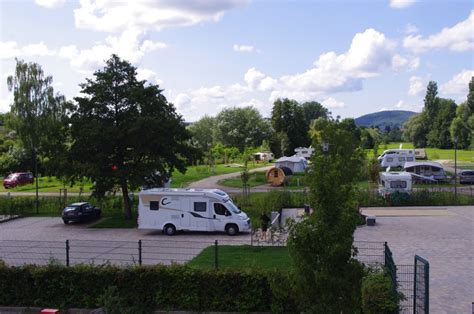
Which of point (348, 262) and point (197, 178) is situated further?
point (197, 178)

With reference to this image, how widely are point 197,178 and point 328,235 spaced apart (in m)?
50.1

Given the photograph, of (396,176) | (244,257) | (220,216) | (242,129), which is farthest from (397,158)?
(244,257)

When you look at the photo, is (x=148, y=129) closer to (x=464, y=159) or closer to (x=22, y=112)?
(x=22, y=112)

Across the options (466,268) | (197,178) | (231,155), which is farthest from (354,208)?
(231,155)

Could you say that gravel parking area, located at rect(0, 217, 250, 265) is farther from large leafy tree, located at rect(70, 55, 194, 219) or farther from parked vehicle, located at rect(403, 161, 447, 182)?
parked vehicle, located at rect(403, 161, 447, 182)

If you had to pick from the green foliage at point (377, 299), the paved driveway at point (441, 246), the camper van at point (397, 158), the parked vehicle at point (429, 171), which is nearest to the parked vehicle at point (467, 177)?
the parked vehicle at point (429, 171)

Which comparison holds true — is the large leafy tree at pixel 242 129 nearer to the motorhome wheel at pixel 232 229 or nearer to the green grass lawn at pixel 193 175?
the green grass lawn at pixel 193 175

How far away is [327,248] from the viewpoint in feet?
32.0

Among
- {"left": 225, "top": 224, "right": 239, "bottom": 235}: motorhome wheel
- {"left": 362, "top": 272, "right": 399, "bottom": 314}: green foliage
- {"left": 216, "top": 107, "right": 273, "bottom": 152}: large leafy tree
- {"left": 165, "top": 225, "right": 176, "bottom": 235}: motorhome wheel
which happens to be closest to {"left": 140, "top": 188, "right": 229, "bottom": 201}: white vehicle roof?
{"left": 225, "top": 224, "right": 239, "bottom": 235}: motorhome wheel

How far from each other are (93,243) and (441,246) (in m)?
15.7

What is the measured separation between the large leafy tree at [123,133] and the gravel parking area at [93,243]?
3.45m

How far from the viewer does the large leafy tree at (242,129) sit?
97.1m

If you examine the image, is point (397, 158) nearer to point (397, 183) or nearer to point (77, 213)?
point (397, 183)

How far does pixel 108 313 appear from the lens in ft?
45.0
